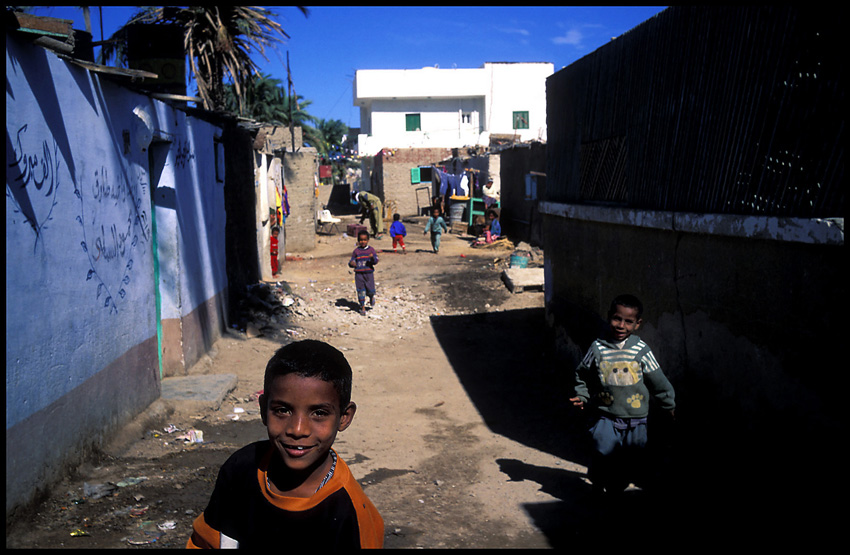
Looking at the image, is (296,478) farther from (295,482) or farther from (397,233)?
(397,233)

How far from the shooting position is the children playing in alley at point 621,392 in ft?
13.6

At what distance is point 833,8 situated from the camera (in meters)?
3.48

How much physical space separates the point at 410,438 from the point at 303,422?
4.55 m

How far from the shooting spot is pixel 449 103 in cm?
4325

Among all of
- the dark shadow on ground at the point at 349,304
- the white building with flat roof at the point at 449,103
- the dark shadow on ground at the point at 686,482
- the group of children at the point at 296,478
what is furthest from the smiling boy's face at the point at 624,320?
the white building with flat roof at the point at 449,103

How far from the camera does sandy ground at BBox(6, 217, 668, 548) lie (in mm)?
4195

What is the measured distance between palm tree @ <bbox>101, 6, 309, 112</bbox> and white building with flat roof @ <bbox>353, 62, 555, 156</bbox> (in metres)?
27.6

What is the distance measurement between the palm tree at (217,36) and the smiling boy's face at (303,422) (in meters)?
13.8

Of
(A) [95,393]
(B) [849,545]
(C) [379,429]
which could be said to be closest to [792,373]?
(B) [849,545]

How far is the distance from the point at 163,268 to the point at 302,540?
5922 mm

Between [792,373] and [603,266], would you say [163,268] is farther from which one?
[792,373]

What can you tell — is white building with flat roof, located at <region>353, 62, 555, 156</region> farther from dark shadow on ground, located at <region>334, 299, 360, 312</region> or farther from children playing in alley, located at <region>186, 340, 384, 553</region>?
children playing in alley, located at <region>186, 340, 384, 553</region>

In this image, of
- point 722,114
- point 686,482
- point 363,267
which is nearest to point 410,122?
point 363,267

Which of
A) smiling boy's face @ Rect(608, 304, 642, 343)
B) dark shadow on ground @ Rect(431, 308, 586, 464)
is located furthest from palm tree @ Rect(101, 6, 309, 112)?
smiling boy's face @ Rect(608, 304, 642, 343)
